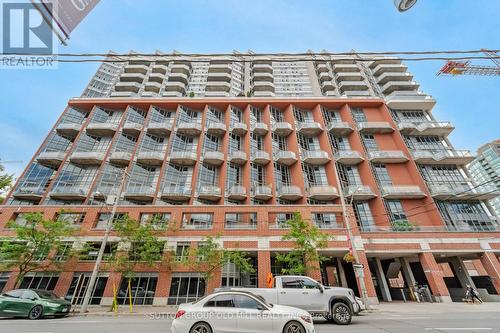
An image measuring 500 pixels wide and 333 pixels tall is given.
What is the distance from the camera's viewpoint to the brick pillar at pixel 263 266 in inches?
787

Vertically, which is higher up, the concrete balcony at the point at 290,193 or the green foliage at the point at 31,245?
the concrete balcony at the point at 290,193

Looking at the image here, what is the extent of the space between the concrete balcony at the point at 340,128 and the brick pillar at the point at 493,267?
802 inches

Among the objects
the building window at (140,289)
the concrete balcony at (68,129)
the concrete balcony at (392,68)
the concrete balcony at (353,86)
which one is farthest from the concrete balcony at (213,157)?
the concrete balcony at (392,68)

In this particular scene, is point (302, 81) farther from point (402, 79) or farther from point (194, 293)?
point (194, 293)

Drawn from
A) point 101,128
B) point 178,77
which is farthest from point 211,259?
point 178,77

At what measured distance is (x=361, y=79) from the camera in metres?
47.5

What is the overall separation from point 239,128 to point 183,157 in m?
9.43

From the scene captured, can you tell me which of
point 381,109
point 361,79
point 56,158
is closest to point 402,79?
point 361,79

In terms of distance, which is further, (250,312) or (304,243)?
(304,243)

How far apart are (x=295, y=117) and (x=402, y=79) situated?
92.2 ft

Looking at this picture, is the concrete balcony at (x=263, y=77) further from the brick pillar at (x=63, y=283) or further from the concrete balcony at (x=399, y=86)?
the brick pillar at (x=63, y=283)

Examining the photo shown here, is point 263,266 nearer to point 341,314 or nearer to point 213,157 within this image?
point 341,314

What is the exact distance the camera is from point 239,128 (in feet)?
109

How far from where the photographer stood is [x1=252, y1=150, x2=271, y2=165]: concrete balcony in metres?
30.5
